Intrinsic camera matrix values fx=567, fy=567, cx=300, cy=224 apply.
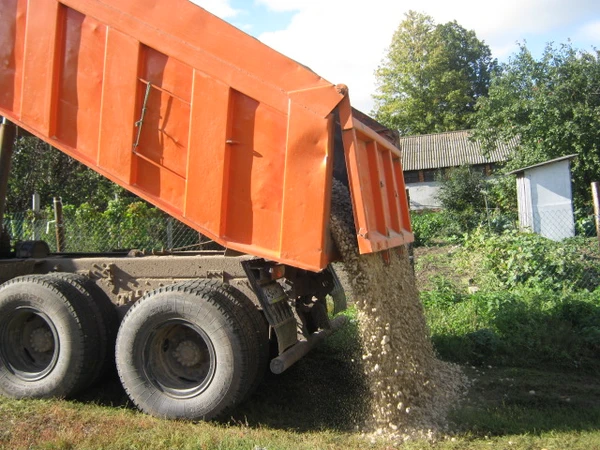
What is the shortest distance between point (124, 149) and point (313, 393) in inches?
106

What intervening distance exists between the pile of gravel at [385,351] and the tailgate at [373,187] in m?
0.21

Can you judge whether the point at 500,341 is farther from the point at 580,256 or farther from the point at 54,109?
the point at 54,109

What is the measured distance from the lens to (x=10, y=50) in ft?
16.5

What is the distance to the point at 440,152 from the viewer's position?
119ft

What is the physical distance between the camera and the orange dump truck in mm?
4055

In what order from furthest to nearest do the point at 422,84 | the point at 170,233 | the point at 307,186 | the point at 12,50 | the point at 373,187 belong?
the point at 422,84 < the point at 170,233 < the point at 12,50 < the point at 373,187 < the point at 307,186

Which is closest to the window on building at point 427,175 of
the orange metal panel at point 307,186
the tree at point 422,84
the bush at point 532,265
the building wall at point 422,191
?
the building wall at point 422,191

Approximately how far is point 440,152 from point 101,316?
33564mm

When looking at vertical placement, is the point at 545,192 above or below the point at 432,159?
below

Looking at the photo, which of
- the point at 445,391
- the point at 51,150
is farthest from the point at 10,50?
the point at 51,150

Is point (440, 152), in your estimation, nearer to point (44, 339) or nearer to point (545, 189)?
point (545, 189)

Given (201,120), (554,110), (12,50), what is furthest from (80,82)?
(554,110)

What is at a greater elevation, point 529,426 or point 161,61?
point 161,61

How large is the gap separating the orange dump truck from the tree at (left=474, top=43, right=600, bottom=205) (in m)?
17.4
